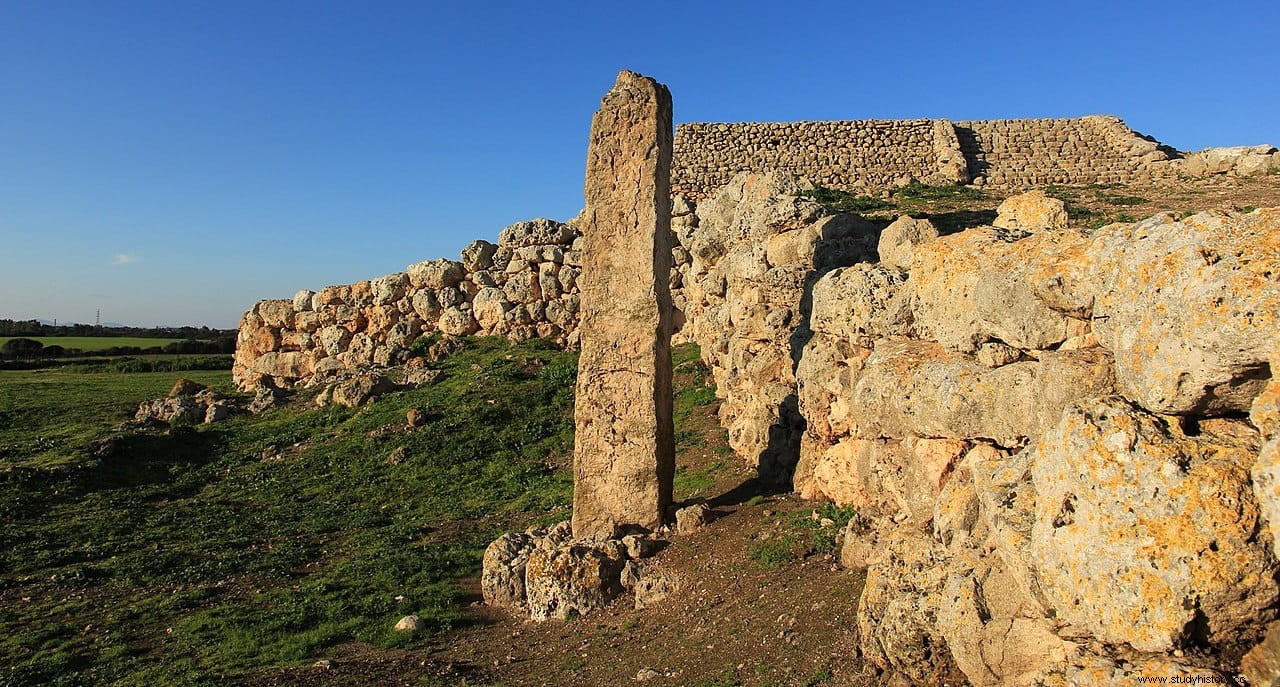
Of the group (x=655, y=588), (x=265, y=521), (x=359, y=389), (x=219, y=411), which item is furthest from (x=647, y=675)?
(x=219, y=411)

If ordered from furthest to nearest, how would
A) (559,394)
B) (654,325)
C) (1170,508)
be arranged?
(559,394)
(654,325)
(1170,508)

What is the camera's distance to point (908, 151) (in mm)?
27734

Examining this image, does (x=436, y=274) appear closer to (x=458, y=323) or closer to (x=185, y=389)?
(x=458, y=323)

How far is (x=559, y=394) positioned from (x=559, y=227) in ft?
19.8

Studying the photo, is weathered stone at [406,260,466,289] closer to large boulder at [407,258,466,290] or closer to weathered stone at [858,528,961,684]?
large boulder at [407,258,466,290]

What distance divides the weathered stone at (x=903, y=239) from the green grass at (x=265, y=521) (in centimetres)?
551

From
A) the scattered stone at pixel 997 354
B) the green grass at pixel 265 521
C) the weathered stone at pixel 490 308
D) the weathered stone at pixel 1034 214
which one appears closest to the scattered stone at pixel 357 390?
the green grass at pixel 265 521

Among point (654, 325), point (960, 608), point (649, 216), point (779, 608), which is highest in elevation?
point (649, 216)

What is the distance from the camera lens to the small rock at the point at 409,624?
8.19 metres

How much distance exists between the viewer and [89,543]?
11.3 meters

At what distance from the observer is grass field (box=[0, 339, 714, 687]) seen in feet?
27.1

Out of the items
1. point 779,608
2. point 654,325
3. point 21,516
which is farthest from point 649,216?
point 21,516

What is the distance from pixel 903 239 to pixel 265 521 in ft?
31.9

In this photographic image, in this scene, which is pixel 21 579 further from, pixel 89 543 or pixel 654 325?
pixel 654 325
